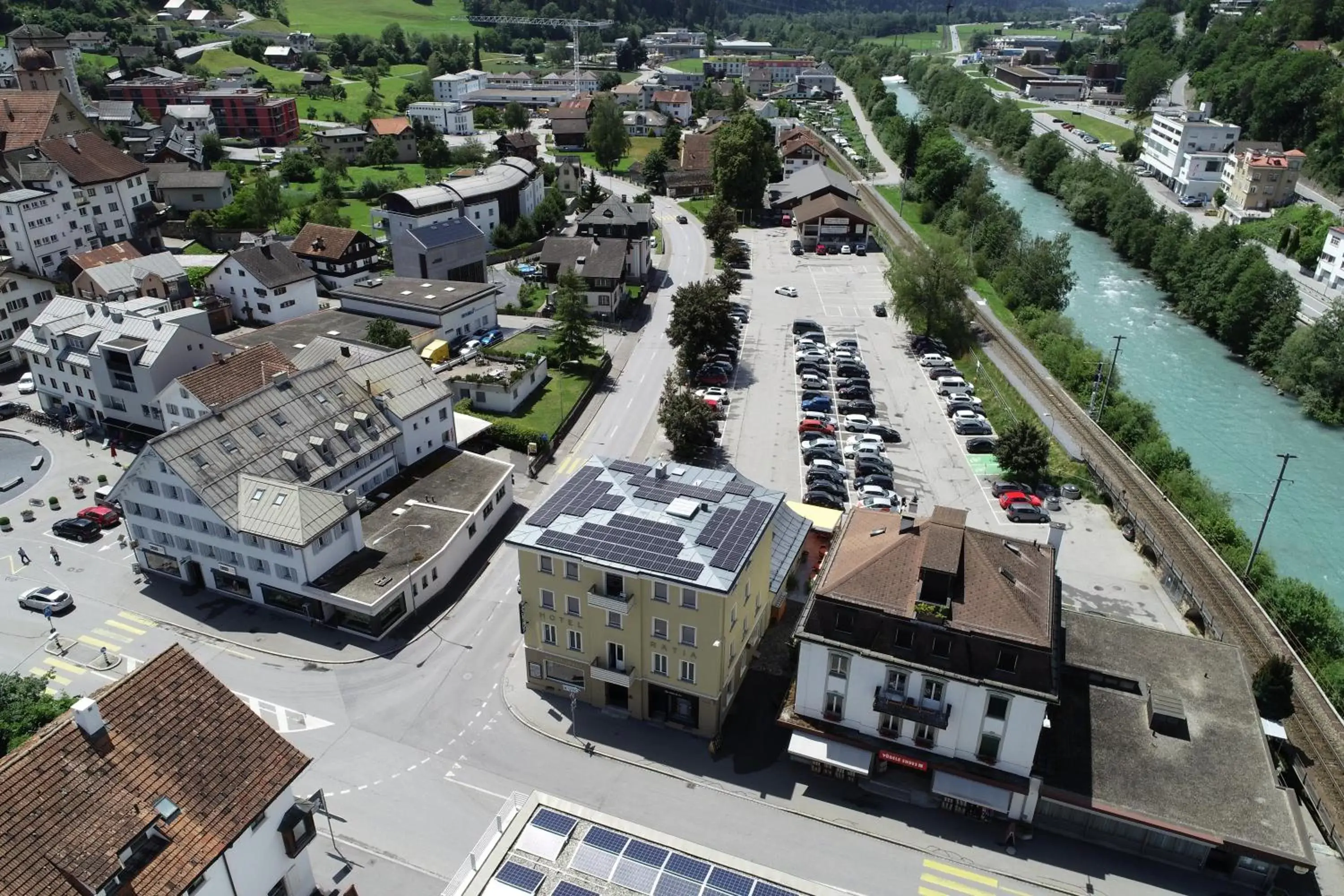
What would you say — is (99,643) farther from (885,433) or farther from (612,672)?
(885,433)

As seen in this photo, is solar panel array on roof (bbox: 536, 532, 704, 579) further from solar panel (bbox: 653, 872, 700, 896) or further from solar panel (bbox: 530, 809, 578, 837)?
solar panel (bbox: 653, 872, 700, 896)

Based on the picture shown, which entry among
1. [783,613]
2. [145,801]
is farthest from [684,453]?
[145,801]

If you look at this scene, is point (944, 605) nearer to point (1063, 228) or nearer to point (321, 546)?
point (321, 546)

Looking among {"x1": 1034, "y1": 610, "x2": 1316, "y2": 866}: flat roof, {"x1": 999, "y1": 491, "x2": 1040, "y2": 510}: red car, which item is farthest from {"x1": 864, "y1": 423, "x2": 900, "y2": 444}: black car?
{"x1": 1034, "y1": 610, "x2": 1316, "y2": 866}: flat roof

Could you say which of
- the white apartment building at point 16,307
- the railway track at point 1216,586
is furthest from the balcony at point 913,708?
the white apartment building at point 16,307

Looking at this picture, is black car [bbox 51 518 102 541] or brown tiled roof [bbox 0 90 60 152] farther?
brown tiled roof [bbox 0 90 60 152]
